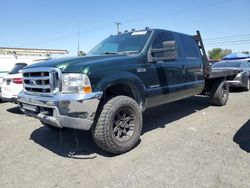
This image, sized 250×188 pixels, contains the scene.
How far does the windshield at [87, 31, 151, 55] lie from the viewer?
15.4 feet

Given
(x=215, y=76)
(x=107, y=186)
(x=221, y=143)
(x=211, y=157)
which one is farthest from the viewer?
(x=215, y=76)

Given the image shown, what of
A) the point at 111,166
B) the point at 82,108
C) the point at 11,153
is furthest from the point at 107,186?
the point at 11,153

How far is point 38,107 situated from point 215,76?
518 centimetres

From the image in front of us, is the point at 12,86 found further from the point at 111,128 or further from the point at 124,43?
the point at 111,128

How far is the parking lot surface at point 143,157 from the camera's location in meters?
3.04

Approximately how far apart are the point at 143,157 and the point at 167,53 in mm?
2297

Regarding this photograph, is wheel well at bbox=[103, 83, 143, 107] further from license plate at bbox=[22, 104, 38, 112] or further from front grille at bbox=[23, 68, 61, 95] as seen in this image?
license plate at bbox=[22, 104, 38, 112]

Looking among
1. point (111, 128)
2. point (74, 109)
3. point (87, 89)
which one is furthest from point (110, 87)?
point (74, 109)

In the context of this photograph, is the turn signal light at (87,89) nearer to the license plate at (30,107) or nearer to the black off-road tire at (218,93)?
the license plate at (30,107)

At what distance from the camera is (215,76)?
699 centimetres

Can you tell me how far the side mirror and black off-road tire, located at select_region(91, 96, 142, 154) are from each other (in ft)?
3.57

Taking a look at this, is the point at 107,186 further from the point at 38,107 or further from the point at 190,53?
the point at 190,53

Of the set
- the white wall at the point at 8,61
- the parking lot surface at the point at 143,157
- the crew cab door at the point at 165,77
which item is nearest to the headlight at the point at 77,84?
the parking lot surface at the point at 143,157

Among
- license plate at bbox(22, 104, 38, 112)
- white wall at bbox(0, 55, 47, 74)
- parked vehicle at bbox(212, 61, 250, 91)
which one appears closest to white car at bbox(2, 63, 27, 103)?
license plate at bbox(22, 104, 38, 112)
